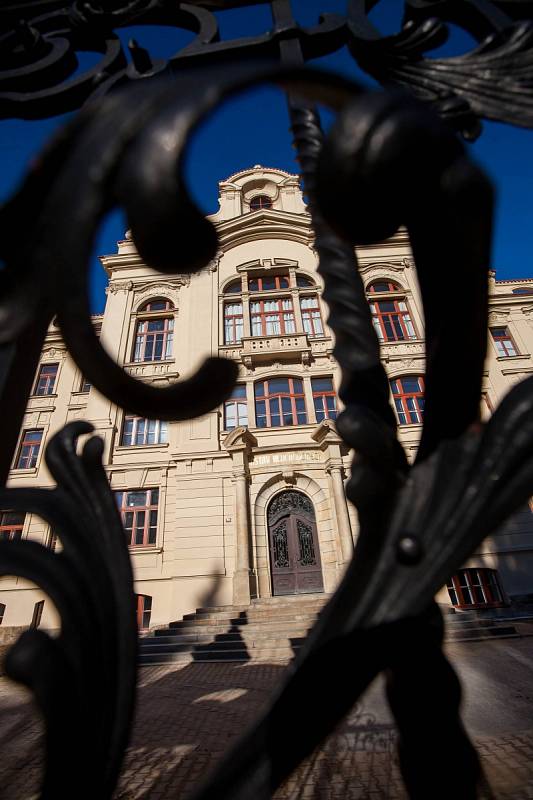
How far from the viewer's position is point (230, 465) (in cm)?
1202

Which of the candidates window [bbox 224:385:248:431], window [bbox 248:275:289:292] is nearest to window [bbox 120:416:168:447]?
window [bbox 224:385:248:431]

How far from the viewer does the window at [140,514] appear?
1135 cm

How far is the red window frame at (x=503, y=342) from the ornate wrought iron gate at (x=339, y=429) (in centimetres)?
1605

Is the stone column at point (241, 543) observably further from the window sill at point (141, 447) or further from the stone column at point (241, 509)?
the window sill at point (141, 447)

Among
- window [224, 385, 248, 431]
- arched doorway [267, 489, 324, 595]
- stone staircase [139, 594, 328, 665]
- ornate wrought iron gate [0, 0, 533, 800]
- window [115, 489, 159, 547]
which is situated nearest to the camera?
ornate wrought iron gate [0, 0, 533, 800]

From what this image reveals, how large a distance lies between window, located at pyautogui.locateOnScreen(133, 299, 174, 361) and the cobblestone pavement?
11257mm

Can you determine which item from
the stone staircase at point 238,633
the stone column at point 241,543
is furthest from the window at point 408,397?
the stone staircase at point 238,633

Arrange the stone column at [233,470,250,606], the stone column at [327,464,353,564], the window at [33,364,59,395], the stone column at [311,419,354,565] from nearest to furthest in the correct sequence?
1. the stone column at [233,470,250,606]
2. the stone column at [327,464,353,564]
3. the stone column at [311,419,354,565]
4. the window at [33,364,59,395]

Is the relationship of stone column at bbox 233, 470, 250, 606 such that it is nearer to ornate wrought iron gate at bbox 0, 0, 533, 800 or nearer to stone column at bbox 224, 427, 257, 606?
stone column at bbox 224, 427, 257, 606

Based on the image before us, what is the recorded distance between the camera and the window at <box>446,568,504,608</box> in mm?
10930

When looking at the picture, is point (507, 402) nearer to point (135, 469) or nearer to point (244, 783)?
point (244, 783)

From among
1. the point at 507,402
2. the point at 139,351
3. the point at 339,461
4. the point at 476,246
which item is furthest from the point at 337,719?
the point at 139,351

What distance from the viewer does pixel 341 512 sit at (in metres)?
11.0

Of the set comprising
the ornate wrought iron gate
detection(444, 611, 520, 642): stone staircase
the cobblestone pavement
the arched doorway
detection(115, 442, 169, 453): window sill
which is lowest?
the cobblestone pavement
